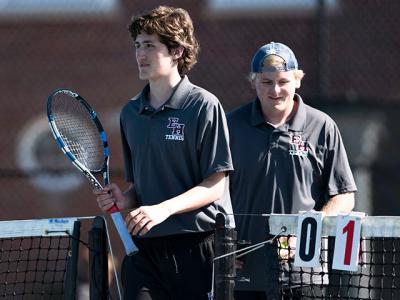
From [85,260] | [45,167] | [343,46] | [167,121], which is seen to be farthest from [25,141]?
[167,121]

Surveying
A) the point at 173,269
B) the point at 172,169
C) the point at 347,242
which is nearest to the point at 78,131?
the point at 172,169

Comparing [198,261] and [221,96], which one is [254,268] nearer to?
[198,261]

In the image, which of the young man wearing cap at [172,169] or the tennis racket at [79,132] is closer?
the young man wearing cap at [172,169]

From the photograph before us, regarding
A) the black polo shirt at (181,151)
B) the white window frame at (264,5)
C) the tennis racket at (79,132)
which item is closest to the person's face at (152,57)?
the black polo shirt at (181,151)

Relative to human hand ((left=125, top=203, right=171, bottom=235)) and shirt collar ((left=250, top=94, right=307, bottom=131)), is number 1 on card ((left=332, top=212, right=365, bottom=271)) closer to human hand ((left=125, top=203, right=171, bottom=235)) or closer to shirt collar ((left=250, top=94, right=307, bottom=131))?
human hand ((left=125, top=203, right=171, bottom=235))

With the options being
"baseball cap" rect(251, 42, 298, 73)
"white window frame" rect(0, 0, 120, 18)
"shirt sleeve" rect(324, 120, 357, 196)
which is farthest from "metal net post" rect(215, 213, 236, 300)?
"white window frame" rect(0, 0, 120, 18)

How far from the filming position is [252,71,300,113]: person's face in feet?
15.4

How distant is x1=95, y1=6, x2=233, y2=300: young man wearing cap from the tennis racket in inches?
10.6

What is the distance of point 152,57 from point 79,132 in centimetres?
59

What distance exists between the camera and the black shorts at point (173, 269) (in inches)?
160

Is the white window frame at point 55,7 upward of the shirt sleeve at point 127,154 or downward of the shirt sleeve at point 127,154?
upward

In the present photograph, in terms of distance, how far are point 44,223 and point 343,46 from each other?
338 centimetres

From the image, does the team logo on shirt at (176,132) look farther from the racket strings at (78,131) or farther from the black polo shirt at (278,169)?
the black polo shirt at (278,169)

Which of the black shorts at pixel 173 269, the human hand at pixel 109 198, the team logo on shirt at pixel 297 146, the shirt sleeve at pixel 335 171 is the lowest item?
the black shorts at pixel 173 269
